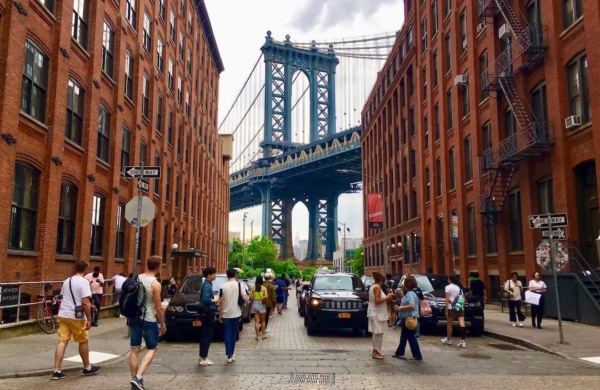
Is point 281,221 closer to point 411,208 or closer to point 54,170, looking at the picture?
point 411,208

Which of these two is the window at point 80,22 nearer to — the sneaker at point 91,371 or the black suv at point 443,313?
the sneaker at point 91,371

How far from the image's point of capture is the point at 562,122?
20766mm

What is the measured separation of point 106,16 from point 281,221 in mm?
89284

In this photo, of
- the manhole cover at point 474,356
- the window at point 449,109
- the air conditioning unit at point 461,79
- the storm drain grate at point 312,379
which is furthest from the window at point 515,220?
the storm drain grate at point 312,379

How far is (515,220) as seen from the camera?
25.6m

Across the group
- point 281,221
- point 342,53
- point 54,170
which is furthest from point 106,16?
point 342,53

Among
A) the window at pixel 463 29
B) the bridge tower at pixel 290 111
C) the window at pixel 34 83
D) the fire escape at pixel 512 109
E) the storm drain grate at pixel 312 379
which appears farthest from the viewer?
the bridge tower at pixel 290 111

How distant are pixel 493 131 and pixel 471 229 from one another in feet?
21.0

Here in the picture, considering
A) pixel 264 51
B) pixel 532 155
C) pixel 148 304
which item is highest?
pixel 264 51

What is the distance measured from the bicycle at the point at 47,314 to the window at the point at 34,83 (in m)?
5.72

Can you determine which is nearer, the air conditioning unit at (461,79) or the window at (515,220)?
the window at (515,220)

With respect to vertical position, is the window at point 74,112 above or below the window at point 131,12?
below

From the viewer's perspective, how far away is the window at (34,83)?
659 inches

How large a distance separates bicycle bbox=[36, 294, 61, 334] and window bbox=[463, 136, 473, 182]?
74.2 ft
